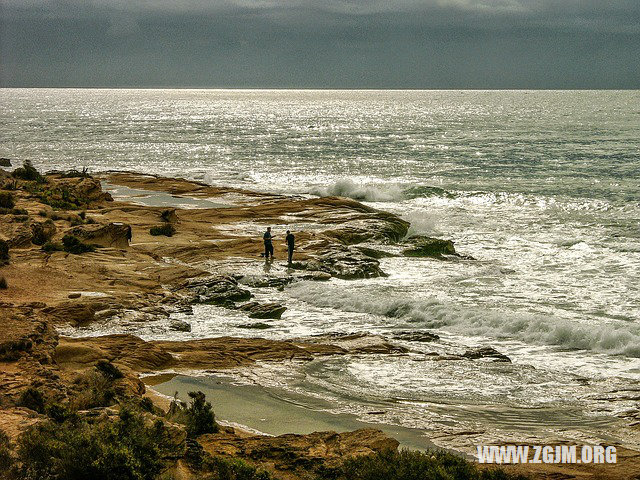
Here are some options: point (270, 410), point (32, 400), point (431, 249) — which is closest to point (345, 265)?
point (431, 249)

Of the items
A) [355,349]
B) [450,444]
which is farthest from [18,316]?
[450,444]

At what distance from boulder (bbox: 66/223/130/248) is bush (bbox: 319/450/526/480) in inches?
866

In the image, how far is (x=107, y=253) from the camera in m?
28.7

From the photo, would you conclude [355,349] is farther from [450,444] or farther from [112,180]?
[112,180]

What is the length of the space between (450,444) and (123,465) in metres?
6.58

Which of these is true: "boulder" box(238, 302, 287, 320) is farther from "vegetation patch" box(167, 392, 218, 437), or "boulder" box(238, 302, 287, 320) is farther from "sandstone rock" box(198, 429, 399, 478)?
"sandstone rock" box(198, 429, 399, 478)

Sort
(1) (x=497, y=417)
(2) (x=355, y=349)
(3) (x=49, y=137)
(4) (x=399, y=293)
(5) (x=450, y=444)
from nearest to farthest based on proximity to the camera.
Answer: (5) (x=450, y=444) → (1) (x=497, y=417) → (2) (x=355, y=349) → (4) (x=399, y=293) → (3) (x=49, y=137)

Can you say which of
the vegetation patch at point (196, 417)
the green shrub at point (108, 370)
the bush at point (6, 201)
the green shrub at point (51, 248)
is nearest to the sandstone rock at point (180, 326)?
the green shrub at point (108, 370)

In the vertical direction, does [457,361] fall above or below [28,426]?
below

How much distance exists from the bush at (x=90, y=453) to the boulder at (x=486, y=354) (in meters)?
10.8

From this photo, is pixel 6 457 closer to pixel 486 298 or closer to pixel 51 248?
pixel 486 298

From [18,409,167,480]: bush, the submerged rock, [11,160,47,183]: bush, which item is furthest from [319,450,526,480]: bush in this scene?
[11,160,47,183]: bush

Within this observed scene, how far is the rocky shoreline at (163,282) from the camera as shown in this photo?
1205cm

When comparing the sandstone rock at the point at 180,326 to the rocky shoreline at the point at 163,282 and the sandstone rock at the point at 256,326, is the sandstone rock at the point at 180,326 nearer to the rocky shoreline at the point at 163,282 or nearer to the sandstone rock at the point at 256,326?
the rocky shoreline at the point at 163,282
